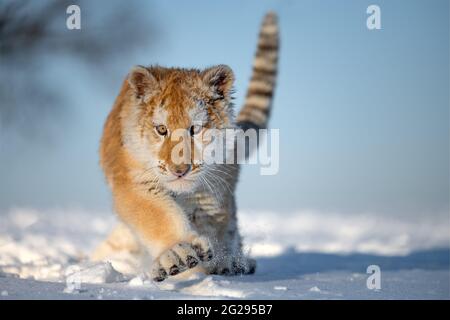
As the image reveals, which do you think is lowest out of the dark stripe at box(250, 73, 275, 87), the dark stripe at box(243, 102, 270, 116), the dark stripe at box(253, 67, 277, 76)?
the dark stripe at box(243, 102, 270, 116)

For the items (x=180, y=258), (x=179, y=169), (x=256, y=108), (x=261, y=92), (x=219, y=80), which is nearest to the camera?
(x=180, y=258)

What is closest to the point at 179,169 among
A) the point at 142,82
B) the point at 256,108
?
the point at 142,82

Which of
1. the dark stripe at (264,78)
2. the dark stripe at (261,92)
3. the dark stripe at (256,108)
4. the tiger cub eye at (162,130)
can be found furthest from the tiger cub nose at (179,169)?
the dark stripe at (264,78)

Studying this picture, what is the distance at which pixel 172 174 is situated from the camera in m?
5.05

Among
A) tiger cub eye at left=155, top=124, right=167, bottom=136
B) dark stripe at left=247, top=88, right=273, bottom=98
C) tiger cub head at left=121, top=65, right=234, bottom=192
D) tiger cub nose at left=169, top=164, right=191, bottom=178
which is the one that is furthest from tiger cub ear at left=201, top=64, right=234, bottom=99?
dark stripe at left=247, top=88, right=273, bottom=98

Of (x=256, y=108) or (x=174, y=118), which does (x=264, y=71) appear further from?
(x=174, y=118)

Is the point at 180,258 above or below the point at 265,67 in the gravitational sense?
below

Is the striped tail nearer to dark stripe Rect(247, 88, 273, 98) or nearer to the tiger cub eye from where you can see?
dark stripe Rect(247, 88, 273, 98)

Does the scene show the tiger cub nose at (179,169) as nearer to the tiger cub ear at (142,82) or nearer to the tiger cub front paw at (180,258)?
the tiger cub front paw at (180,258)

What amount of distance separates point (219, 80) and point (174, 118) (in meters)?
0.86

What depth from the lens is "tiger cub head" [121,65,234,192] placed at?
514 cm

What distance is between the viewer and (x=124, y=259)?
6.66 metres

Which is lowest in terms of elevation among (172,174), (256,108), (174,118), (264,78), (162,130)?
(172,174)
